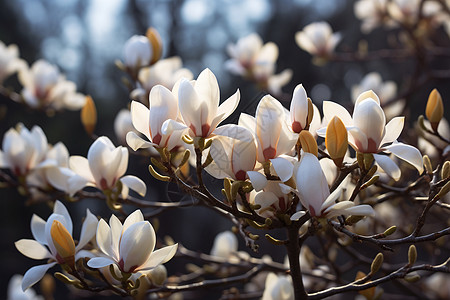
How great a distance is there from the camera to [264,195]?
59cm

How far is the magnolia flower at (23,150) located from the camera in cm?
109

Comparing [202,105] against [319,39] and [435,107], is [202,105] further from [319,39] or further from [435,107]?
[319,39]

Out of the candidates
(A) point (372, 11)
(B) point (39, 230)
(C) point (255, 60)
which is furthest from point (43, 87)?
(A) point (372, 11)

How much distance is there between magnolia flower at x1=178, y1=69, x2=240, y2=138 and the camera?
581 mm

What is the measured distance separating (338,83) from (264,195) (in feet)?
18.0

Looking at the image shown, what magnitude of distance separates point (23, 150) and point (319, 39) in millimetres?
1154

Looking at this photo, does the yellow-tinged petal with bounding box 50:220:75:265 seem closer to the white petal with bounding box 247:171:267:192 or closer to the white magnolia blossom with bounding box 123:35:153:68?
the white petal with bounding box 247:171:267:192

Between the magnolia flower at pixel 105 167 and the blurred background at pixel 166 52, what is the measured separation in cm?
462

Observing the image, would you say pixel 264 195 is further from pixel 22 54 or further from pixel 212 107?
pixel 22 54

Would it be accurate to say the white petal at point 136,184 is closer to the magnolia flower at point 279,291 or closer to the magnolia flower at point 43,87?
the magnolia flower at point 279,291

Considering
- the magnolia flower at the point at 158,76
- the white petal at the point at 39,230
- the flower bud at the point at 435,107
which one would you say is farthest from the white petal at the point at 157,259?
the magnolia flower at the point at 158,76

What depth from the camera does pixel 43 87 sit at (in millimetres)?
1479

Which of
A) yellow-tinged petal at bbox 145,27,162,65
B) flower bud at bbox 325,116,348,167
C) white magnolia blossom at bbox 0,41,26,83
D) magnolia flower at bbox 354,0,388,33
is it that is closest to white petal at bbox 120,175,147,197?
flower bud at bbox 325,116,348,167

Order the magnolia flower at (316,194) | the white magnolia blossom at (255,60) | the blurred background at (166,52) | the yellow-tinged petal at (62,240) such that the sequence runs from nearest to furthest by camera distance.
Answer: the magnolia flower at (316,194) < the yellow-tinged petal at (62,240) < the white magnolia blossom at (255,60) < the blurred background at (166,52)
